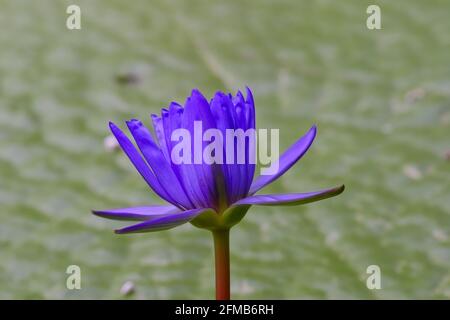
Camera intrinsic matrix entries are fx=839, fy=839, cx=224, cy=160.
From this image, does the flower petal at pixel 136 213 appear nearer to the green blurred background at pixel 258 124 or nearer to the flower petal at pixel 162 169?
the flower petal at pixel 162 169

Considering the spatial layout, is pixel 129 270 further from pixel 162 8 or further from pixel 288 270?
pixel 162 8

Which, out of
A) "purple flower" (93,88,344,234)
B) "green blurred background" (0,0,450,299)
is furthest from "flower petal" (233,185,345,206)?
"green blurred background" (0,0,450,299)

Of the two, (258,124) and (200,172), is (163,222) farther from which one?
(258,124)

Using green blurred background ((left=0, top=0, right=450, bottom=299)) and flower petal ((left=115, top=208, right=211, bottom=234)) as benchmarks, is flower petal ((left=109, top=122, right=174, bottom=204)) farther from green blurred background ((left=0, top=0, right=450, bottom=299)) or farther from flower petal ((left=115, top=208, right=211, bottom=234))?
green blurred background ((left=0, top=0, right=450, bottom=299))

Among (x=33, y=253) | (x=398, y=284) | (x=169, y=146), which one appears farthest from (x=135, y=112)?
(x=169, y=146)
